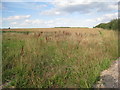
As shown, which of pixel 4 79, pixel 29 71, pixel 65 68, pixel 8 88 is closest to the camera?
pixel 8 88

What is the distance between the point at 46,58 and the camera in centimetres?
349

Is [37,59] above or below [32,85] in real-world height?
above

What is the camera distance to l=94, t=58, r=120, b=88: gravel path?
2.27 metres

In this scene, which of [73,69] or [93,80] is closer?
[93,80]

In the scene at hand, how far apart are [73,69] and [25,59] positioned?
1.36 m

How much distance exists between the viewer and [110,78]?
258 centimetres

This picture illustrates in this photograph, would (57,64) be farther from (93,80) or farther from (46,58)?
(93,80)

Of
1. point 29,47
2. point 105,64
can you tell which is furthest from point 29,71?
point 105,64

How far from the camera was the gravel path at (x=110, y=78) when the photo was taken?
7.45 feet

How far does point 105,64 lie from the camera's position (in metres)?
3.16

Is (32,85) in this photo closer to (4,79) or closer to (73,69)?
(4,79)

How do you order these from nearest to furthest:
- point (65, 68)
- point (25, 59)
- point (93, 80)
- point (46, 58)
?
point (93, 80), point (65, 68), point (25, 59), point (46, 58)

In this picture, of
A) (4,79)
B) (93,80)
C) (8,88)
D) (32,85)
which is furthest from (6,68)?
(93,80)

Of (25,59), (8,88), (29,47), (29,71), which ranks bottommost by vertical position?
(8,88)
